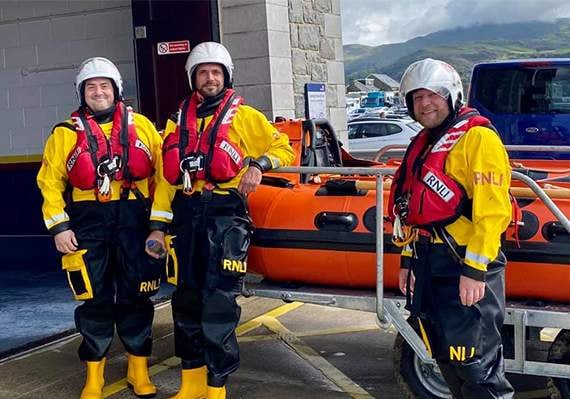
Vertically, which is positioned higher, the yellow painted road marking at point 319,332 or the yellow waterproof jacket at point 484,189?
the yellow waterproof jacket at point 484,189

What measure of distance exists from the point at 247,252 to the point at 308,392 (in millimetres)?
920

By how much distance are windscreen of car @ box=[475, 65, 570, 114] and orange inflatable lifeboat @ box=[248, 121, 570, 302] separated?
5.10 m

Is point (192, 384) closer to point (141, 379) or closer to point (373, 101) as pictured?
point (141, 379)

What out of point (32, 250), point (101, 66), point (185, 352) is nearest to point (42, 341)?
point (185, 352)

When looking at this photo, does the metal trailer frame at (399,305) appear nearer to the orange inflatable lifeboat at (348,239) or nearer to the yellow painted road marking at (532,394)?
the orange inflatable lifeboat at (348,239)

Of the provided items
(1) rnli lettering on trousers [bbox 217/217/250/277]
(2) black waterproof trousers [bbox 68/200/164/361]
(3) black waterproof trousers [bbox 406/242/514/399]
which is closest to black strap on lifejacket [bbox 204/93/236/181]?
(1) rnli lettering on trousers [bbox 217/217/250/277]

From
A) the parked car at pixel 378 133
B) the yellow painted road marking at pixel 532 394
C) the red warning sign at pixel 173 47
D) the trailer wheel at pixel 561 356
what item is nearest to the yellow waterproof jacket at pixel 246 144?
the trailer wheel at pixel 561 356

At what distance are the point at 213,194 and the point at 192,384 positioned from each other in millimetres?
1078

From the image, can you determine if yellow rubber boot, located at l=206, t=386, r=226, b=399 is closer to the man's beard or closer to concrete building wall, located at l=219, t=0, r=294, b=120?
the man's beard

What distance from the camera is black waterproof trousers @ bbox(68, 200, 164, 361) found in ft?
14.5

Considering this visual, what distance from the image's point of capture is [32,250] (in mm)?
9266

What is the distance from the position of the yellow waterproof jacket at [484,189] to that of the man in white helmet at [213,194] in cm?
126

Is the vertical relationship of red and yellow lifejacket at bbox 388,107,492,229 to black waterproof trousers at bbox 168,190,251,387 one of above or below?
above

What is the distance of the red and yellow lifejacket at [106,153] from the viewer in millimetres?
4297
